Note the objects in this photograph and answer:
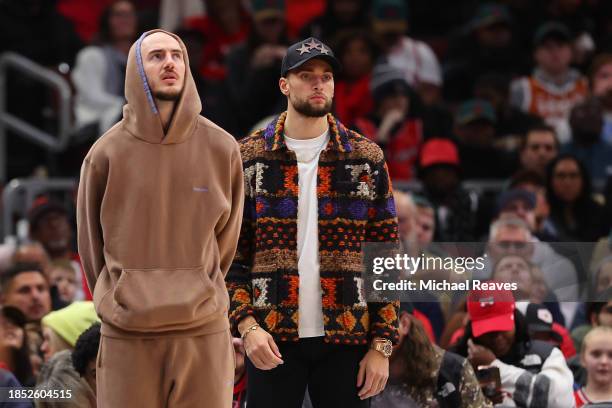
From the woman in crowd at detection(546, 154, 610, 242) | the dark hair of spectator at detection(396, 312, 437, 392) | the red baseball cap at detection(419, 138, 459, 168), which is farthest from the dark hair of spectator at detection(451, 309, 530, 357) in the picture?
the red baseball cap at detection(419, 138, 459, 168)

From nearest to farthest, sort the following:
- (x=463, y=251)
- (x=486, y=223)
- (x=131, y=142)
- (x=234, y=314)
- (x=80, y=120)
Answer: (x=131, y=142), (x=234, y=314), (x=463, y=251), (x=486, y=223), (x=80, y=120)

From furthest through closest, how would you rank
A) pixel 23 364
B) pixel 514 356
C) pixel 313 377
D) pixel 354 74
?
pixel 354 74, pixel 23 364, pixel 514 356, pixel 313 377

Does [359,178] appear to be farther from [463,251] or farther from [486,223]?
[486,223]

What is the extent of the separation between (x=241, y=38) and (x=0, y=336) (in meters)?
5.10

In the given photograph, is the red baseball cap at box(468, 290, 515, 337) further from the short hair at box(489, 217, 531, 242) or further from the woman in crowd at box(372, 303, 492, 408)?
the short hair at box(489, 217, 531, 242)

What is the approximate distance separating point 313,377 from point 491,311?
169 cm

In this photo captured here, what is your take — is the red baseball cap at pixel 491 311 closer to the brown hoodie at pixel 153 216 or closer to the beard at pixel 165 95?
the brown hoodie at pixel 153 216

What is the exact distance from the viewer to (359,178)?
17.9 ft

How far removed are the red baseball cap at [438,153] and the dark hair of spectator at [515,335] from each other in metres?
3.09

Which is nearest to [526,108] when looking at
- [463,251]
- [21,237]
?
[21,237]

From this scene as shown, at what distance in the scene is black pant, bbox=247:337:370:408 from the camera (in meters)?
5.37

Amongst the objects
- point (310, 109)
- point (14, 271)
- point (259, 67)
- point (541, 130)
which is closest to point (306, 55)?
point (310, 109)

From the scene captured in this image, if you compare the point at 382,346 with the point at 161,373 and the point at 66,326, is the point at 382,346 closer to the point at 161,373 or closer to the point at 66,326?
the point at 161,373

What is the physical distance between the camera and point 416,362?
21.9 feet
